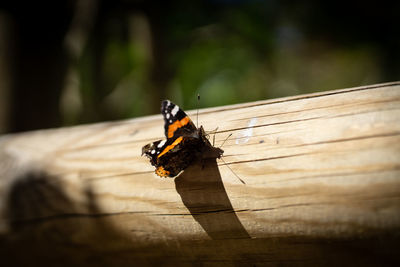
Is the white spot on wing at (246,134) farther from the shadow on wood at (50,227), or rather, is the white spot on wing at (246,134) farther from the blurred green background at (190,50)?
the blurred green background at (190,50)

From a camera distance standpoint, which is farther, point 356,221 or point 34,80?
point 34,80

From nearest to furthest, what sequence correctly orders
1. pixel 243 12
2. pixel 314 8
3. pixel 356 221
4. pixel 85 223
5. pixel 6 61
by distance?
pixel 356 221 → pixel 85 223 → pixel 6 61 → pixel 243 12 → pixel 314 8

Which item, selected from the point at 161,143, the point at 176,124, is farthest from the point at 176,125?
the point at 161,143

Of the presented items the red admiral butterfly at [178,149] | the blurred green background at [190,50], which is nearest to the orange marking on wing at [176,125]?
the red admiral butterfly at [178,149]

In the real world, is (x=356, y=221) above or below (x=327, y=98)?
below

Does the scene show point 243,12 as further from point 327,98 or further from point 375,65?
point 327,98

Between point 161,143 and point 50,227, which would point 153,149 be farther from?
point 50,227

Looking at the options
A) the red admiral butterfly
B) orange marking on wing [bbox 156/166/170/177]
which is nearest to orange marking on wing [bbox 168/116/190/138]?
the red admiral butterfly

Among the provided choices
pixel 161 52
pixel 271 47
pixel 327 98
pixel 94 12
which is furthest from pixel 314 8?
pixel 327 98
